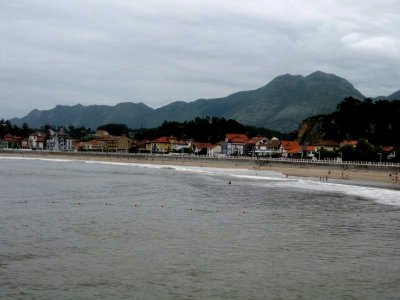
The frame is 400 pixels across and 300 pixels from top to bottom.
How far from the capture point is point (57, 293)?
11.4 meters

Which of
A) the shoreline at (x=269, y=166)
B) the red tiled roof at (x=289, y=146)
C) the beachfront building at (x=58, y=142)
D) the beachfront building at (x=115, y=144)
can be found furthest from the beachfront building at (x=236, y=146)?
the beachfront building at (x=58, y=142)

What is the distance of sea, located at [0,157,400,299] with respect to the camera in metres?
12.1

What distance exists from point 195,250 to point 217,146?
363ft

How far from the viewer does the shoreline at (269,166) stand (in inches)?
2317

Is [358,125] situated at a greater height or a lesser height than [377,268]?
greater

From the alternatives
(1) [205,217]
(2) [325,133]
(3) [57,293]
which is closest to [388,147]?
(2) [325,133]

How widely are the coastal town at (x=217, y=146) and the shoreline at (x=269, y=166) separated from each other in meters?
9.65

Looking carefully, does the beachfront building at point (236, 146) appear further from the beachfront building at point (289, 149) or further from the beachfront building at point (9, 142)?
the beachfront building at point (9, 142)

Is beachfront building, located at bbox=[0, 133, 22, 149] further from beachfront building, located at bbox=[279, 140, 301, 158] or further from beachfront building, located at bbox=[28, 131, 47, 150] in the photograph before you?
beachfront building, located at bbox=[279, 140, 301, 158]

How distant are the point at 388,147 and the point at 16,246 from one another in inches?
3257

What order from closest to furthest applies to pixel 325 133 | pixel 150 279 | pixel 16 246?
pixel 150 279
pixel 16 246
pixel 325 133

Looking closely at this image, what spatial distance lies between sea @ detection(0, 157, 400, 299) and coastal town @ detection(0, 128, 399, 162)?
57.0m

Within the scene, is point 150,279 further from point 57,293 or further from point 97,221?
point 97,221

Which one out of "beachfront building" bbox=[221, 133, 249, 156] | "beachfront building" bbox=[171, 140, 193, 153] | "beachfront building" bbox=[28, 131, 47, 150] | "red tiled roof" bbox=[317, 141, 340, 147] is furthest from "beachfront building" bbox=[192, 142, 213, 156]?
"beachfront building" bbox=[28, 131, 47, 150]
